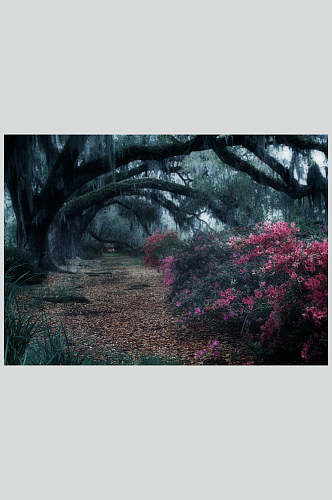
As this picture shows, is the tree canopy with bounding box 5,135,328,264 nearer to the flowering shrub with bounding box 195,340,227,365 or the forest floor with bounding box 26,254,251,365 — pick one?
the forest floor with bounding box 26,254,251,365

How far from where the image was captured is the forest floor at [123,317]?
218 cm

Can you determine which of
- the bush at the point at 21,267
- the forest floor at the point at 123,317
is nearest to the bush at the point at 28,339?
the forest floor at the point at 123,317

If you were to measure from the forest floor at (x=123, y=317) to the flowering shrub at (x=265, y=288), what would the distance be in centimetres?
13

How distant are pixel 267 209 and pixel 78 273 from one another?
5.37 feet

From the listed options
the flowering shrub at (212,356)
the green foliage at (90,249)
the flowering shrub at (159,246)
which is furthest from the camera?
the green foliage at (90,249)

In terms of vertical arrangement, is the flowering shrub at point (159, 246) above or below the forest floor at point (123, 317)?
above

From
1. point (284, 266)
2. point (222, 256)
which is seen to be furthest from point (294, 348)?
point (222, 256)

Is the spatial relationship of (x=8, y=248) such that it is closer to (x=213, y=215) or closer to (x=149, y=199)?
(x=149, y=199)

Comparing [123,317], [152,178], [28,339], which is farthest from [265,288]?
[28,339]

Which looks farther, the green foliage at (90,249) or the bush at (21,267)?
the green foliage at (90,249)

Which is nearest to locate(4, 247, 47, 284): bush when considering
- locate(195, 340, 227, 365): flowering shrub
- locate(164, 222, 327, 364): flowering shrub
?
locate(164, 222, 327, 364): flowering shrub

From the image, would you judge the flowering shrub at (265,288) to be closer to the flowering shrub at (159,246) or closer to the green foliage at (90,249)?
the flowering shrub at (159,246)

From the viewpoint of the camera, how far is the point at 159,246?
2.59 metres

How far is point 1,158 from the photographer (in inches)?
95.7
